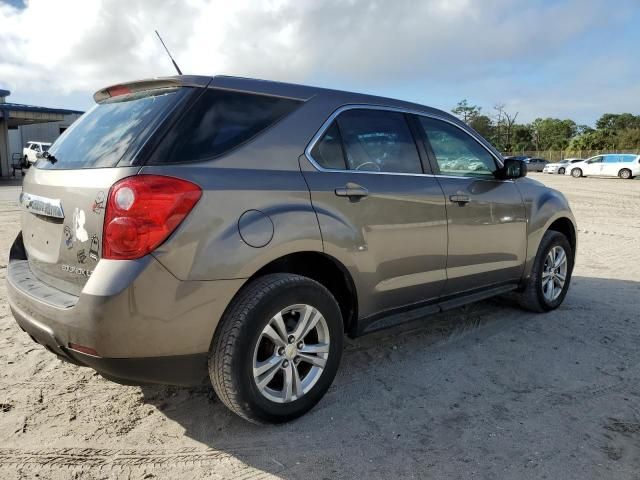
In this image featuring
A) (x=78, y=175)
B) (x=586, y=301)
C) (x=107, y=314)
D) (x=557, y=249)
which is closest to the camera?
(x=107, y=314)

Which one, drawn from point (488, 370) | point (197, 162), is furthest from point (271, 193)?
point (488, 370)

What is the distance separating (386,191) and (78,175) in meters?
1.73

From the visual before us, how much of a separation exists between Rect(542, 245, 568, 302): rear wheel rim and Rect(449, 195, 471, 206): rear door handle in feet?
4.66

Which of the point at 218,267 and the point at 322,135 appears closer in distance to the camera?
the point at 218,267

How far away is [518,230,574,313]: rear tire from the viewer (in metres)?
4.70

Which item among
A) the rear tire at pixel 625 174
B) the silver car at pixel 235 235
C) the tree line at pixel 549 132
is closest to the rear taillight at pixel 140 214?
the silver car at pixel 235 235

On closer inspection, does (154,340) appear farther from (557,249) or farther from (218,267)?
(557,249)

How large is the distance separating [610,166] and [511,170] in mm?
33189

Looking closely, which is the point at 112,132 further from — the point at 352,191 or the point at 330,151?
the point at 352,191

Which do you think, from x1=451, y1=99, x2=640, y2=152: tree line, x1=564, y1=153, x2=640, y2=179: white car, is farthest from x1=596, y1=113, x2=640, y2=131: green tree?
x1=564, y1=153, x2=640, y2=179: white car

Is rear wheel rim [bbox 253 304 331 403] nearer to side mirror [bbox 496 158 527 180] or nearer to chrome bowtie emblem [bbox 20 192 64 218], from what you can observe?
chrome bowtie emblem [bbox 20 192 64 218]

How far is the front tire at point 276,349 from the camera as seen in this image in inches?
101

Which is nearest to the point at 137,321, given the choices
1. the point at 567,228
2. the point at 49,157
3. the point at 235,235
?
the point at 235,235

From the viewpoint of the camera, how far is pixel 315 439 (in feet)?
8.96
